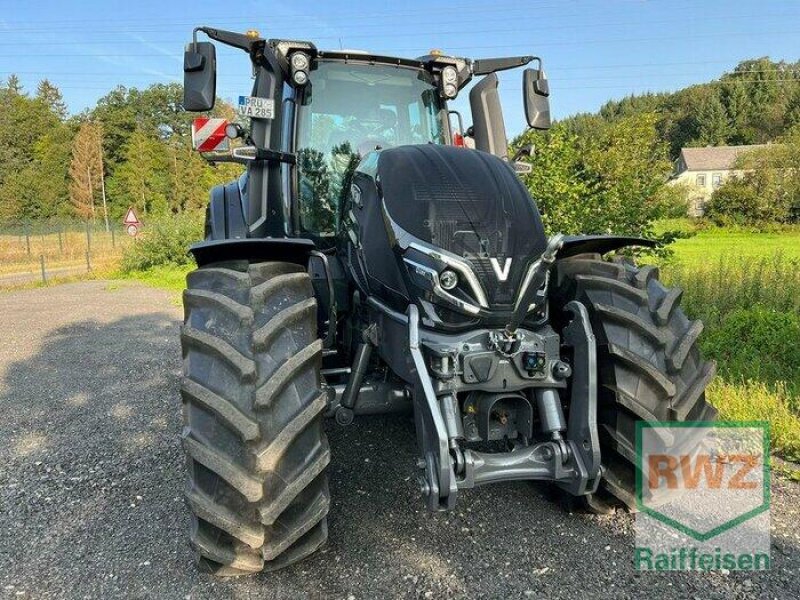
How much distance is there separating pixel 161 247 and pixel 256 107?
2095 cm

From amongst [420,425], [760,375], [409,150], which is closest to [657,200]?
[760,375]

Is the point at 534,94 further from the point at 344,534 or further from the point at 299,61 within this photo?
the point at 344,534

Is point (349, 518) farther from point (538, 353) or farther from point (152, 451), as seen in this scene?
point (152, 451)

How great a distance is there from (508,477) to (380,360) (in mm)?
997

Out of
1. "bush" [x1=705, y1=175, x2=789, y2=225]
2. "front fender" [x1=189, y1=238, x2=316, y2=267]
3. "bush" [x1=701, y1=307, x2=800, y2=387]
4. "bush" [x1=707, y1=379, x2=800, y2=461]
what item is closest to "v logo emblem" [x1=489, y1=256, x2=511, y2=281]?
"front fender" [x1=189, y1=238, x2=316, y2=267]

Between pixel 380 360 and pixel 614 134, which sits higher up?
pixel 614 134

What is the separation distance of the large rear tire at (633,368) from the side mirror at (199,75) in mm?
2290

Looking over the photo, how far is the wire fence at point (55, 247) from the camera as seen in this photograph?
87.8ft

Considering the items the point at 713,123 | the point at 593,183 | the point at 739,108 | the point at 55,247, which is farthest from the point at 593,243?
the point at 739,108

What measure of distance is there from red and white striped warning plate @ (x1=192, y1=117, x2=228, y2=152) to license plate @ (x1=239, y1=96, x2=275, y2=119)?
0.22 meters

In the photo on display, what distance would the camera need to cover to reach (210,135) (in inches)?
161

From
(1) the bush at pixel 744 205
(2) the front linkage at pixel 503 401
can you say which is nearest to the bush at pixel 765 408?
(2) the front linkage at pixel 503 401

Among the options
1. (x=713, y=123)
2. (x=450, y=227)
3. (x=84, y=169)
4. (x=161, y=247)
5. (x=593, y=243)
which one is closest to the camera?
(x=450, y=227)

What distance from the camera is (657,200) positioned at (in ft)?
28.4
